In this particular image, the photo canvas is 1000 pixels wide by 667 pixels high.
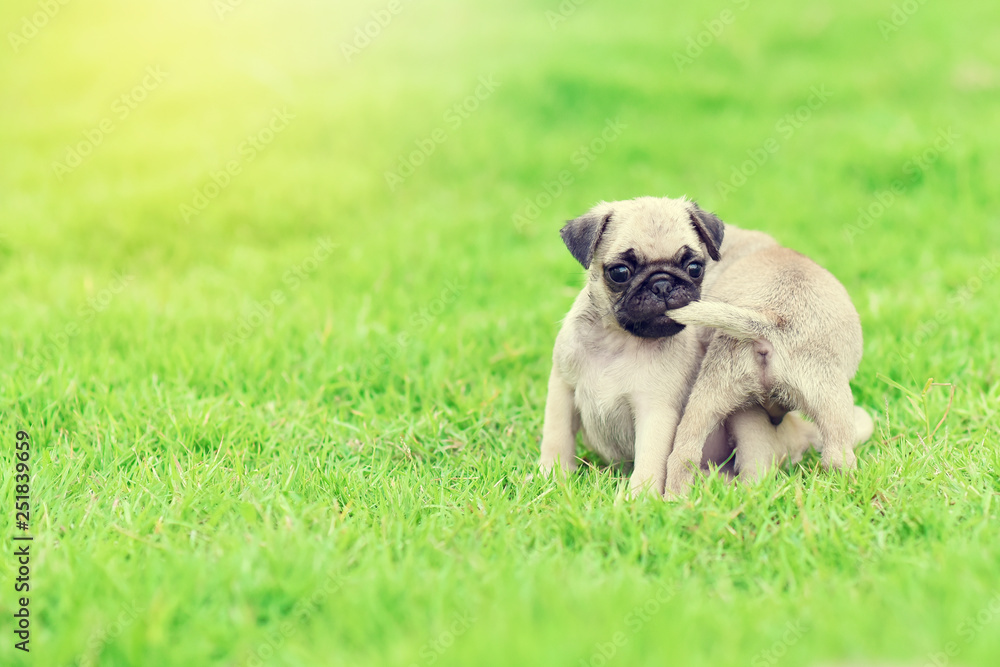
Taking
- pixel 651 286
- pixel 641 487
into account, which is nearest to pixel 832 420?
pixel 641 487

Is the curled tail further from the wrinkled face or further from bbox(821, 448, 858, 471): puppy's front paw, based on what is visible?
bbox(821, 448, 858, 471): puppy's front paw

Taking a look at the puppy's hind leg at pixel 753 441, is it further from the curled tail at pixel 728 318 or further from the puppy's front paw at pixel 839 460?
the curled tail at pixel 728 318

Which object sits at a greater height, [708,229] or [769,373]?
[708,229]

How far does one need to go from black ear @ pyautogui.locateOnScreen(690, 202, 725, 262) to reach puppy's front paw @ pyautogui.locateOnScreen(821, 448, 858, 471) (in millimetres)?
1247

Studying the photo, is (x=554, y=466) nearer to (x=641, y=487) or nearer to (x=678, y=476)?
(x=641, y=487)

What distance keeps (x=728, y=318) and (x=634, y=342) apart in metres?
0.62

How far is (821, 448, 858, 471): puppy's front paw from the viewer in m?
4.20

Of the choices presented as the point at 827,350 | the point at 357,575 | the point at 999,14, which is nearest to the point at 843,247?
the point at 827,350

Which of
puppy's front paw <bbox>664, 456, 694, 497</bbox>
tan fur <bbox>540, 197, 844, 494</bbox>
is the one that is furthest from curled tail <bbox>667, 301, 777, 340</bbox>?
puppy's front paw <bbox>664, 456, 694, 497</bbox>

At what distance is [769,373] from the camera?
425 cm

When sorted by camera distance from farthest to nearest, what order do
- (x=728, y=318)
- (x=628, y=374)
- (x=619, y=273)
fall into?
1. (x=628, y=374)
2. (x=619, y=273)
3. (x=728, y=318)

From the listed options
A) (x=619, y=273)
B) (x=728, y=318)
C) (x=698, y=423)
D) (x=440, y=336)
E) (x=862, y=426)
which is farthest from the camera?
(x=440, y=336)

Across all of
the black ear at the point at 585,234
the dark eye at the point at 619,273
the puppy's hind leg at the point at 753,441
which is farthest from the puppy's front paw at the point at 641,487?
the black ear at the point at 585,234

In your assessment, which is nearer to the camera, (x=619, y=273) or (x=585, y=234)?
(x=619, y=273)
